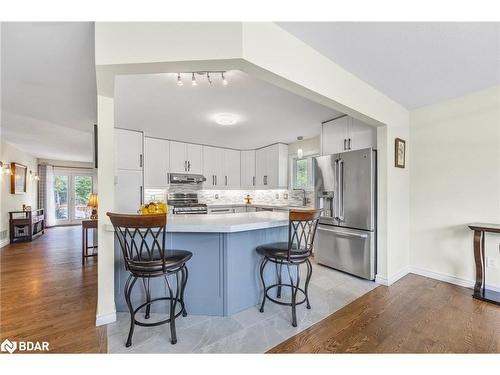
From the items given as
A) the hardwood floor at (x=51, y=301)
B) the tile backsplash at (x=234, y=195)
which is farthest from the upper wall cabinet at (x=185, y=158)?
the hardwood floor at (x=51, y=301)

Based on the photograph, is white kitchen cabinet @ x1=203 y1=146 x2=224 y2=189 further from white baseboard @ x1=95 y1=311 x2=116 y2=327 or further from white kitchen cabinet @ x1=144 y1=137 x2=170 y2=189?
white baseboard @ x1=95 y1=311 x2=116 y2=327

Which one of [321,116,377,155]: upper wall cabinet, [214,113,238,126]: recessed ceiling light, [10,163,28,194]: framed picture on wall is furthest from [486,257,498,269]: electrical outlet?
[10,163,28,194]: framed picture on wall

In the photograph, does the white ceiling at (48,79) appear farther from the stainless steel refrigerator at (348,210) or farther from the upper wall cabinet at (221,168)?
the stainless steel refrigerator at (348,210)

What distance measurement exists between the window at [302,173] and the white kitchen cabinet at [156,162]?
278cm

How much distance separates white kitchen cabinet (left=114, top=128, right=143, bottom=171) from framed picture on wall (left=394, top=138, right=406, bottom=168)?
414 cm

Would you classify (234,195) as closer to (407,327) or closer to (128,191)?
(128,191)

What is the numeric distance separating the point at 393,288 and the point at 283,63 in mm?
2778

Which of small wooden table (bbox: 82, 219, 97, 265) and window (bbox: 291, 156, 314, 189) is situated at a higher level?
Result: window (bbox: 291, 156, 314, 189)

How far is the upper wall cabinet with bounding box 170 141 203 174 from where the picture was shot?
4863 millimetres

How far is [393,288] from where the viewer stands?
8.91 feet

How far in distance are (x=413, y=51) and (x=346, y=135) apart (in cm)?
149

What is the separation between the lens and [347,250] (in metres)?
3.15

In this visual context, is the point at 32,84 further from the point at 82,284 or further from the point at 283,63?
the point at 283,63
